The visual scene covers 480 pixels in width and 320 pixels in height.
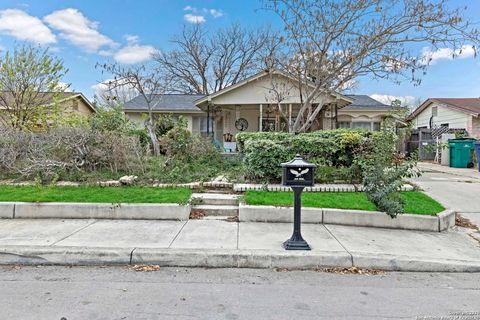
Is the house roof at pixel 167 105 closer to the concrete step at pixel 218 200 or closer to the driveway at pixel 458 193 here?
the concrete step at pixel 218 200

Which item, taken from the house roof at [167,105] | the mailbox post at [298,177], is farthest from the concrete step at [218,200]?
the house roof at [167,105]

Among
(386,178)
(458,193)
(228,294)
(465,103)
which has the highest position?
(465,103)

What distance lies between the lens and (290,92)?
1438 centimetres

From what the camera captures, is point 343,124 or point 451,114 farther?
point 451,114

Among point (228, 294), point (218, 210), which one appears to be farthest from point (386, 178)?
point (228, 294)

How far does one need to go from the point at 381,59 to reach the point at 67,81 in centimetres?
1345

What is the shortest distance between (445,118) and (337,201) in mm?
18857

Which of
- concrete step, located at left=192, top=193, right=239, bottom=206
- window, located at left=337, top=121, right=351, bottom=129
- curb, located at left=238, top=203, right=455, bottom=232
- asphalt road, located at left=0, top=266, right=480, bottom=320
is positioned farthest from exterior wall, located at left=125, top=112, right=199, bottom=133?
asphalt road, located at left=0, top=266, right=480, bottom=320

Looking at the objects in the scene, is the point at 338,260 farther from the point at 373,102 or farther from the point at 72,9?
the point at 373,102

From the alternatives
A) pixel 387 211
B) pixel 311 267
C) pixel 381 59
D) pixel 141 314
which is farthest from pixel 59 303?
pixel 381 59

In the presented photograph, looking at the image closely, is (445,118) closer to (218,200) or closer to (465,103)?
(465,103)

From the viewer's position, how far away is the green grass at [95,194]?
20.2 feet

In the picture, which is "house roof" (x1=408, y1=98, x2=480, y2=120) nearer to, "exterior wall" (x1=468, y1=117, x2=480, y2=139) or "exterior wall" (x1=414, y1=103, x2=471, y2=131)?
"exterior wall" (x1=414, y1=103, x2=471, y2=131)

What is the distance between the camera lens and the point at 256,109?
17516 mm
